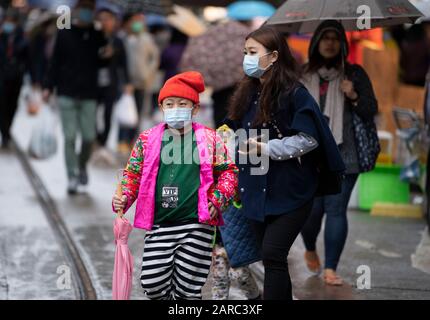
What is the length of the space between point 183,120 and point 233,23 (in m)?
4.29

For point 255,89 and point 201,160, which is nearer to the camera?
point 201,160

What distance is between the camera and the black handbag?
7.82 metres

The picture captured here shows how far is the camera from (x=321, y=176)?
20.7 ft

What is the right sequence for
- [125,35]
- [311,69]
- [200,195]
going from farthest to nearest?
1. [125,35]
2. [311,69]
3. [200,195]

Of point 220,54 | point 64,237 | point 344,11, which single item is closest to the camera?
point 344,11

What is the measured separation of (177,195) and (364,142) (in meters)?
2.42

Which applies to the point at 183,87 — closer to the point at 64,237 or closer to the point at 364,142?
the point at 364,142

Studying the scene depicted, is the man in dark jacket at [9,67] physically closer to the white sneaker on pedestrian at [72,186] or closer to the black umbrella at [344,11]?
the white sneaker on pedestrian at [72,186]

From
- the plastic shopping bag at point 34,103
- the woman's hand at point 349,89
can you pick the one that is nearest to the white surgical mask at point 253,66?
the woman's hand at point 349,89

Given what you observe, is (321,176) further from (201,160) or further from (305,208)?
(201,160)

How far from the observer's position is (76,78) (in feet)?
38.8

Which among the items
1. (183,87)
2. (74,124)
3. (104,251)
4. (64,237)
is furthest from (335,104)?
(74,124)

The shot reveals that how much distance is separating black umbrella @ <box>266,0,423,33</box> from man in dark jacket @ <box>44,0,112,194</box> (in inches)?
181
